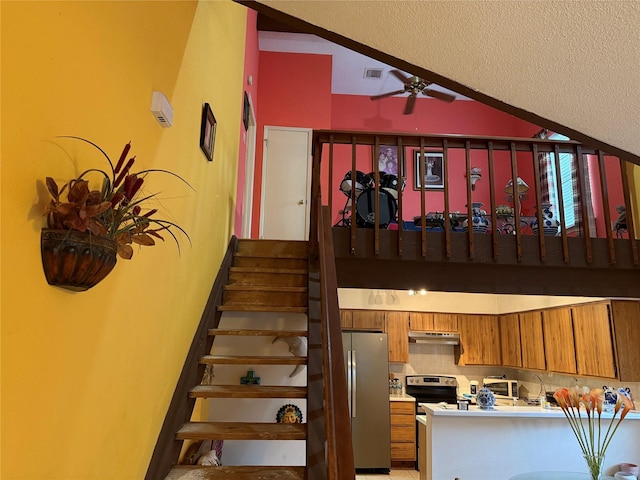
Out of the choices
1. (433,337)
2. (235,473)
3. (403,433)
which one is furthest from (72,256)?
(433,337)

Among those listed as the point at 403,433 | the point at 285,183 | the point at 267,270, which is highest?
the point at 285,183

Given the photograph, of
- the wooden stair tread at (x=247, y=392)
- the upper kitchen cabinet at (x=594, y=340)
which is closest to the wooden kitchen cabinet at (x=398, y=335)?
the upper kitchen cabinet at (x=594, y=340)

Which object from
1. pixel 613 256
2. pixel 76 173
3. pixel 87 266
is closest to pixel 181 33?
pixel 76 173

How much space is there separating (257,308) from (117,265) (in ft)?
5.23

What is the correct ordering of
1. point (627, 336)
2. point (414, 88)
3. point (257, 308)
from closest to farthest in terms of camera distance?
point (257, 308), point (627, 336), point (414, 88)

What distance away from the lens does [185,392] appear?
8.09 feet

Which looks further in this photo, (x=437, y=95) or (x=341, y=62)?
(x=341, y=62)

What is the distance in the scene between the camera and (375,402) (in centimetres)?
626

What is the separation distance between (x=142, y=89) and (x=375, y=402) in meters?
5.50

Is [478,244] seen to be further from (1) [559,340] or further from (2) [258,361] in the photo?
(1) [559,340]

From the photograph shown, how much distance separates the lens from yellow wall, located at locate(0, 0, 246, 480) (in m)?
1.08

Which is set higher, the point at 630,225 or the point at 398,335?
the point at 630,225

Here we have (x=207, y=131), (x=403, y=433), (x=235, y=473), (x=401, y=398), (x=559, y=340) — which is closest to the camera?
(x=235, y=473)

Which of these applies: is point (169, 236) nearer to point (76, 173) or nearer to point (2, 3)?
point (76, 173)
